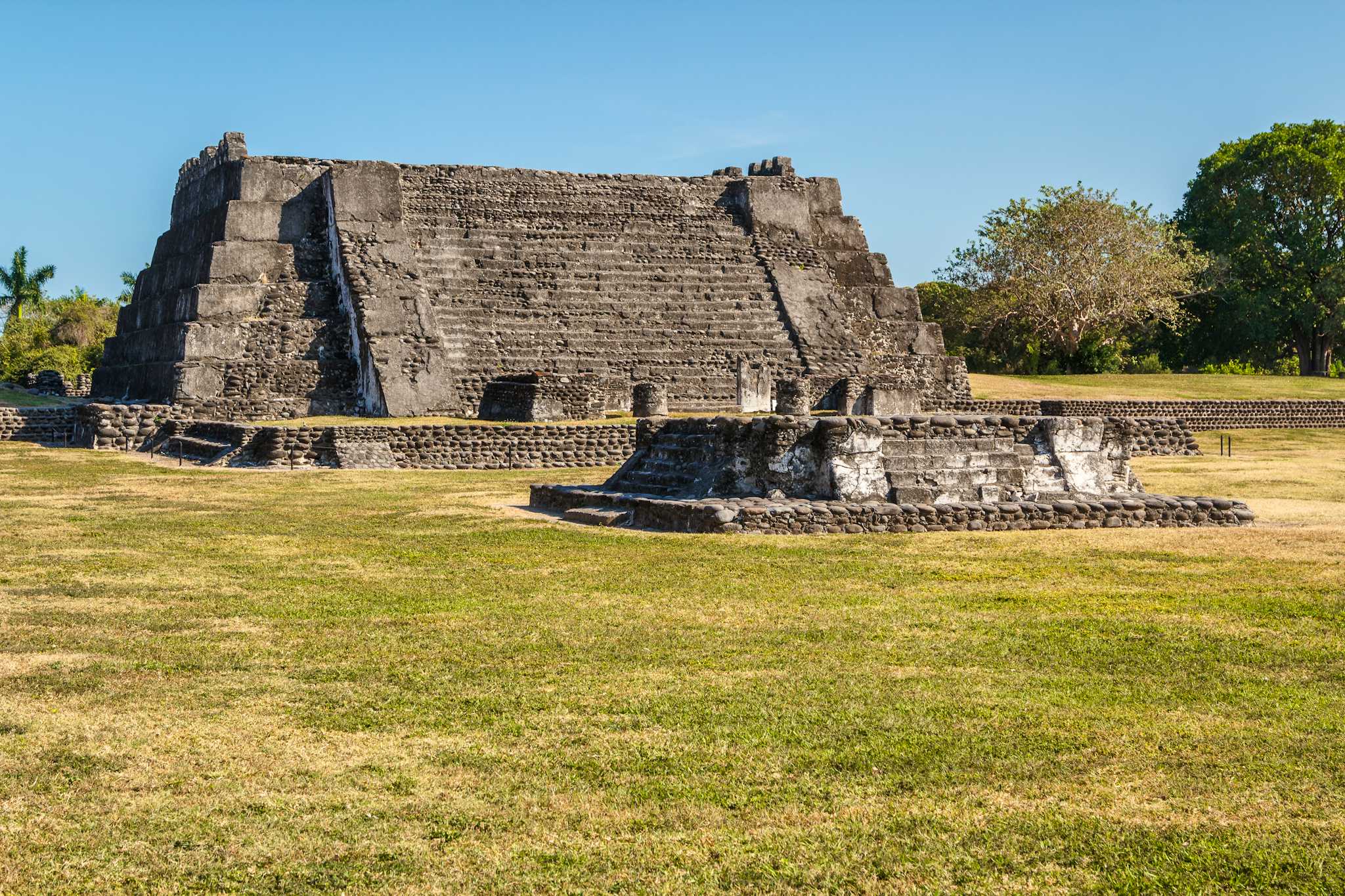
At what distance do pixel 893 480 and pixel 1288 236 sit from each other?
139 feet

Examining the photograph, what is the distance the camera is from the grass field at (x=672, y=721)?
336 centimetres

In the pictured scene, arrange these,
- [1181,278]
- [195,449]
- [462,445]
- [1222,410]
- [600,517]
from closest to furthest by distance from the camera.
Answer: [600,517] < [462,445] < [195,449] < [1222,410] < [1181,278]

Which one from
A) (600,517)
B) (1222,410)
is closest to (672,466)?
(600,517)

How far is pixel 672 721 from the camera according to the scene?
4555 mm

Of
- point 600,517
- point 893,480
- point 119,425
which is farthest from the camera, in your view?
point 119,425

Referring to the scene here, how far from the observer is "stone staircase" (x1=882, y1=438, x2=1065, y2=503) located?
1075 centimetres

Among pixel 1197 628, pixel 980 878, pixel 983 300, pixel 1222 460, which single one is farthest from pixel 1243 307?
pixel 980 878

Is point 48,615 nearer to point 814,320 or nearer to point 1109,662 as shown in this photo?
point 1109,662

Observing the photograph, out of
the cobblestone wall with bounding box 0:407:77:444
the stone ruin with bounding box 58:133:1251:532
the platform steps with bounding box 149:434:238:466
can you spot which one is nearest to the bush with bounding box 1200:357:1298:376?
the stone ruin with bounding box 58:133:1251:532

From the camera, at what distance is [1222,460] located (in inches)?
790

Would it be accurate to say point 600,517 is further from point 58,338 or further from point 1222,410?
point 58,338

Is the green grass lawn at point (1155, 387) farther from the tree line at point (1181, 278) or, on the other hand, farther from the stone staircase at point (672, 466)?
the stone staircase at point (672, 466)

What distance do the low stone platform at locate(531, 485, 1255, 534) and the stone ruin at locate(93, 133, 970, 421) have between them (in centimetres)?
1103

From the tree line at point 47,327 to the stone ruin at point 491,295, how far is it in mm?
11471
